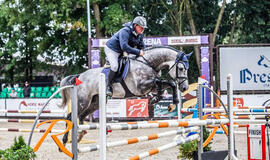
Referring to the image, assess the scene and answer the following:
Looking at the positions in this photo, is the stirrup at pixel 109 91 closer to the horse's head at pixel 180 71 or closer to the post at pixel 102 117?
the horse's head at pixel 180 71

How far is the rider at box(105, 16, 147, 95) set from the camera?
18.9ft

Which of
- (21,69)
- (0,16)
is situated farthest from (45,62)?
(0,16)

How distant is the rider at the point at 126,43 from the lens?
576 cm

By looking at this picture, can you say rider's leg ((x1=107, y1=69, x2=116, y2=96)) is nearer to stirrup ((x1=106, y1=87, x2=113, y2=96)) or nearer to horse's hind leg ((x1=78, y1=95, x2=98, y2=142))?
stirrup ((x1=106, y1=87, x2=113, y2=96))

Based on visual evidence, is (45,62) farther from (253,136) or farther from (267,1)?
Answer: (253,136)

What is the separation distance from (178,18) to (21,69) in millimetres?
8822

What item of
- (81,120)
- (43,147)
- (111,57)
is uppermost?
(111,57)

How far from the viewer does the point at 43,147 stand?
7.98 meters

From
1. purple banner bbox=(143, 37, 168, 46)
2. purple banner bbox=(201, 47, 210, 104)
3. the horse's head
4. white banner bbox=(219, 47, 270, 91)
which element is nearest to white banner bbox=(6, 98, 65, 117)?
purple banner bbox=(143, 37, 168, 46)

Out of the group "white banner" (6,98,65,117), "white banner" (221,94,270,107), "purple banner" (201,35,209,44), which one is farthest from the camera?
"white banner" (6,98,65,117)

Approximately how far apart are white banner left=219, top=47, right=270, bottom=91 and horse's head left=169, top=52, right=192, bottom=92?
845 centimetres

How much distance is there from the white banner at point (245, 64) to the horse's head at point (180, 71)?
8446 millimetres

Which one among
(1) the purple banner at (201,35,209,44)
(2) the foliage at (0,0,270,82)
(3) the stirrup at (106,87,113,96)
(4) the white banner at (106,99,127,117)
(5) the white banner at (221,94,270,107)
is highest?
(2) the foliage at (0,0,270,82)

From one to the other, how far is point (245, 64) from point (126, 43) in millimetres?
9342
